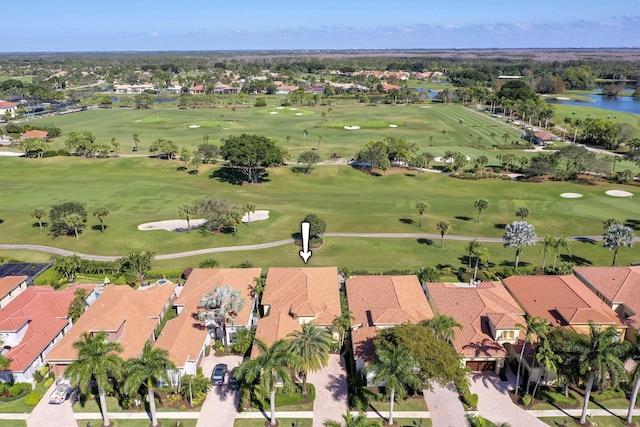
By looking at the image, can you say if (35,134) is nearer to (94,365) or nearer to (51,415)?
(51,415)

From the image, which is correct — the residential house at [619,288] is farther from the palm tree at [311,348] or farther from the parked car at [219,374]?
the parked car at [219,374]

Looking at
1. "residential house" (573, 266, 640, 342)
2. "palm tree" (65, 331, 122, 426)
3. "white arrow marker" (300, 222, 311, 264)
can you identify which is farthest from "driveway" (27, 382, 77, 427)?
"residential house" (573, 266, 640, 342)

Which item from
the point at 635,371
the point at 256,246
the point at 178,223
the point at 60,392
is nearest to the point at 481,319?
the point at 635,371

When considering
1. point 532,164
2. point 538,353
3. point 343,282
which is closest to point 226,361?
point 343,282

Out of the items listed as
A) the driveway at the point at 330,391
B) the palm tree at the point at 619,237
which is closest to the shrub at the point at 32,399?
the driveway at the point at 330,391

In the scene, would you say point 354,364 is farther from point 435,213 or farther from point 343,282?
point 435,213
